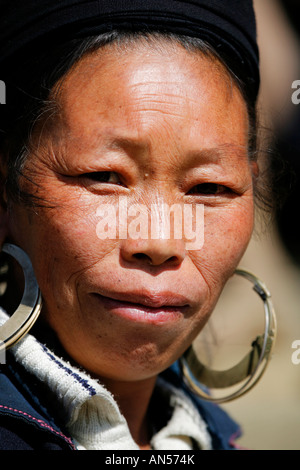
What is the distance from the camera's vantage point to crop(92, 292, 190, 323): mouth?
156cm

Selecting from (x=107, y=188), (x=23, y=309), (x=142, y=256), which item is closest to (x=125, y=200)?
(x=107, y=188)

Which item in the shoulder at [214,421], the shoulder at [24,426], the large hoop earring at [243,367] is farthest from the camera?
the shoulder at [214,421]

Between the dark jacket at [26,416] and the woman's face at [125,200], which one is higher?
the woman's face at [125,200]

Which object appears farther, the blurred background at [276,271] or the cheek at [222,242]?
the blurred background at [276,271]

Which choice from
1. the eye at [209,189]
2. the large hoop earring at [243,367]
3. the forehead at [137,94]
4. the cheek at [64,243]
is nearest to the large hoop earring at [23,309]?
the cheek at [64,243]

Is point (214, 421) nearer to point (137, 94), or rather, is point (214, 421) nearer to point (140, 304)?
point (140, 304)

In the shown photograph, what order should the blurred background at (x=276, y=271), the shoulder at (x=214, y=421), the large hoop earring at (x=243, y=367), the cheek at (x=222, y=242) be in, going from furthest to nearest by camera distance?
1. the blurred background at (x=276, y=271)
2. the shoulder at (x=214, y=421)
3. the large hoop earring at (x=243, y=367)
4. the cheek at (x=222, y=242)

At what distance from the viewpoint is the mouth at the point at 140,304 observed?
5.13 ft

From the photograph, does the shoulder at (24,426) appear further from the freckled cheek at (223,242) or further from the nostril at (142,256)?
the freckled cheek at (223,242)

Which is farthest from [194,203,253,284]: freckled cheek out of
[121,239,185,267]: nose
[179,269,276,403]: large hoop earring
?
[179,269,276,403]: large hoop earring

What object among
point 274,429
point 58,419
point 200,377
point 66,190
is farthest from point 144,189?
point 274,429

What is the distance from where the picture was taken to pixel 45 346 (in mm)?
1614

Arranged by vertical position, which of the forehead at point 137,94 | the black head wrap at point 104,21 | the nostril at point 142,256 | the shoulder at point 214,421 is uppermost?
the black head wrap at point 104,21
